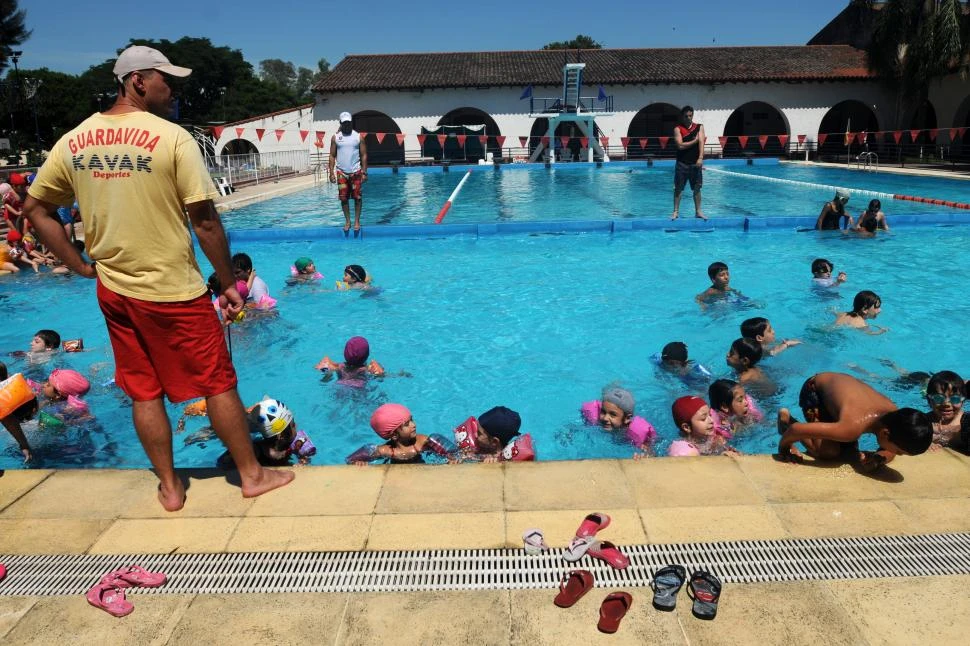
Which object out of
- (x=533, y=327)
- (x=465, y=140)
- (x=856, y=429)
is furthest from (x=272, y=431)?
(x=465, y=140)

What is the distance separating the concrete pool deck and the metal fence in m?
18.0

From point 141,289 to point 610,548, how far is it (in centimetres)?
227

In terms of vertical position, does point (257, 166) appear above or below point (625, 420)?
above

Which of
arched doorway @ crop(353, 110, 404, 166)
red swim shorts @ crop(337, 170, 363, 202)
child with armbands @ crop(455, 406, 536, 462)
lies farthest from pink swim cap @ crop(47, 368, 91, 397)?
arched doorway @ crop(353, 110, 404, 166)

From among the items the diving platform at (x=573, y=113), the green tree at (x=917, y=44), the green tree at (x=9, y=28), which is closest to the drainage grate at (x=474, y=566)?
the green tree at (x=917, y=44)

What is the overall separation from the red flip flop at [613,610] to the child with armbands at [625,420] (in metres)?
2.40

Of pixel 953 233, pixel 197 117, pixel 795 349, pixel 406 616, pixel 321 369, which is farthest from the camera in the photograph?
pixel 197 117

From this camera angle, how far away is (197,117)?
194 feet

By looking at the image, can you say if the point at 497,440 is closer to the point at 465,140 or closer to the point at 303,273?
the point at 303,273

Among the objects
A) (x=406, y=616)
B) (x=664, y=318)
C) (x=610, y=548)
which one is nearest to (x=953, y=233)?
(x=664, y=318)

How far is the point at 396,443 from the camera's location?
450 cm

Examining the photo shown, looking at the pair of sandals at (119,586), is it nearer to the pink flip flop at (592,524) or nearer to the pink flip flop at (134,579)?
the pink flip flop at (134,579)

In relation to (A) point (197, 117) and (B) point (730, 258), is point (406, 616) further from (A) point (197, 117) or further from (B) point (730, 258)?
(A) point (197, 117)

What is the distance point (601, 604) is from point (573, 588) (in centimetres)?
12
